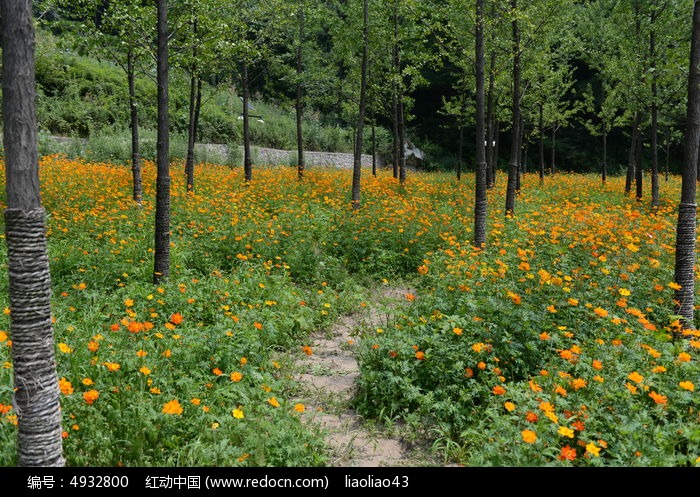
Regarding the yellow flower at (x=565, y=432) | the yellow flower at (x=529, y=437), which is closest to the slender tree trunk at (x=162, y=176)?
the yellow flower at (x=529, y=437)

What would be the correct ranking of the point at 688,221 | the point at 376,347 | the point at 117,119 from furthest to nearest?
the point at 117,119 → the point at 688,221 → the point at 376,347

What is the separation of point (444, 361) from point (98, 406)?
10.3 feet

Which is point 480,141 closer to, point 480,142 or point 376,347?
point 480,142

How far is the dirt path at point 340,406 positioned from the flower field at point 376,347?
0.53ft

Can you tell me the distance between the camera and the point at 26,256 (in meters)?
2.83

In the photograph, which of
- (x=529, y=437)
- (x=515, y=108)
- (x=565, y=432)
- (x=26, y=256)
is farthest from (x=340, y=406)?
(x=515, y=108)

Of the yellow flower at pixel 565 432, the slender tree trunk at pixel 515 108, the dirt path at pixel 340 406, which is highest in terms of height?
the slender tree trunk at pixel 515 108

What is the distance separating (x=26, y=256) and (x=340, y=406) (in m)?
3.16

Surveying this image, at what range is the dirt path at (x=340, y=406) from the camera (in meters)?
4.04

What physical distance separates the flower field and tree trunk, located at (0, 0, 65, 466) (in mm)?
566

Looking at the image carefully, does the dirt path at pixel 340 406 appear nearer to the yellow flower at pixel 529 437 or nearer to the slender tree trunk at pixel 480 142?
the yellow flower at pixel 529 437

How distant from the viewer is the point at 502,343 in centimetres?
502
